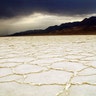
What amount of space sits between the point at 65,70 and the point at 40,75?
0.30 m

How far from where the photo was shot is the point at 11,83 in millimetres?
1650

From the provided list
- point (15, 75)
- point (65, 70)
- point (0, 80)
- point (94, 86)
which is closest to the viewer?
point (94, 86)

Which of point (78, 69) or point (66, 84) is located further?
point (78, 69)

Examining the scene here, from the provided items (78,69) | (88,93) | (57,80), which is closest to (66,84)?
(57,80)

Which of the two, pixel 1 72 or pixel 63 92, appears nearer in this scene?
pixel 63 92

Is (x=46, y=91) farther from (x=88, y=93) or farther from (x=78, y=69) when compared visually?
(x=78, y=69)

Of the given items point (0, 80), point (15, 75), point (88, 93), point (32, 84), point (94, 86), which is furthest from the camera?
point (15, 75)

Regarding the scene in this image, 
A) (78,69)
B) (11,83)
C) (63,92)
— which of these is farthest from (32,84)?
(78,69)

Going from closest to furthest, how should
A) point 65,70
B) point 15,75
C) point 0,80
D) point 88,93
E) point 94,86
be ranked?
point 88,93 → point 94,86 → point 0,80 → point 15,75 → point 65,70

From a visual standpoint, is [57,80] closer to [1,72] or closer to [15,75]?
[15,75]

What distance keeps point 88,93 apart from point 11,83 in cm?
63

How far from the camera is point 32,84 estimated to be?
5.25ft

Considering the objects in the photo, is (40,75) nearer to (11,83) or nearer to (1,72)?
(11,83)

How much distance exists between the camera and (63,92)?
4.57ft
